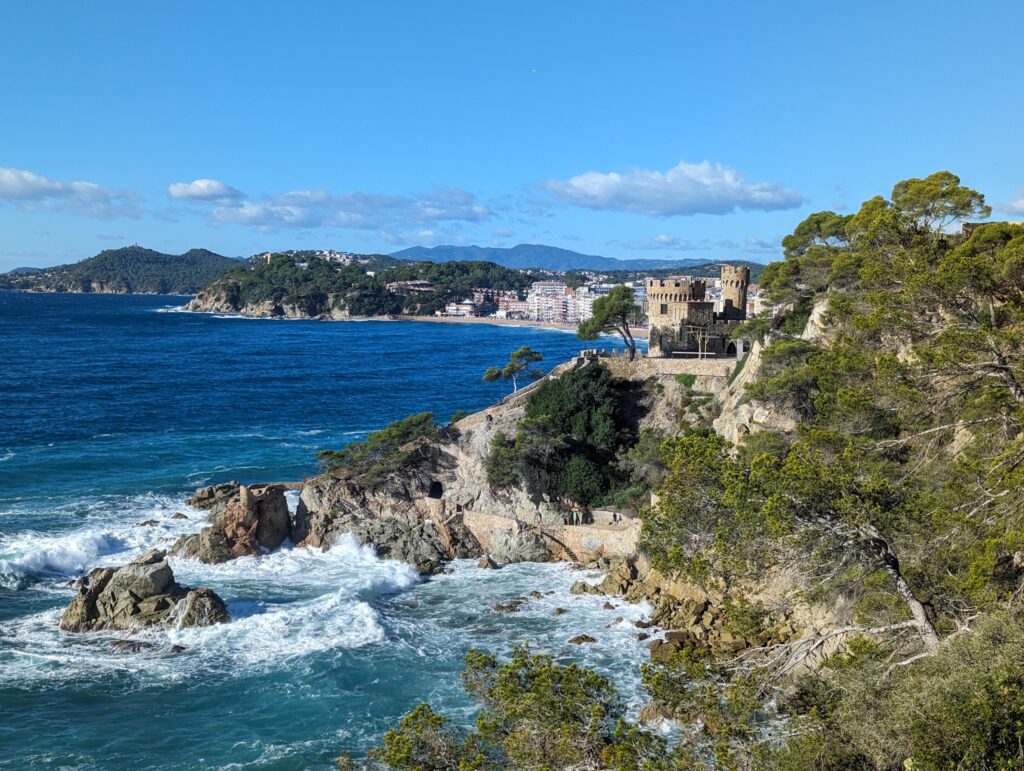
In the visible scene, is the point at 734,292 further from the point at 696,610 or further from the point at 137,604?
the point at 137,604

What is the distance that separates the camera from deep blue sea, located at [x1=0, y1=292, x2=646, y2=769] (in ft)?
63.9

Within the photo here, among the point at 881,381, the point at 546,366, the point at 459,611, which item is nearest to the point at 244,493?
the point at 459,611

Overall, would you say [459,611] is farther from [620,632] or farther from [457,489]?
[457,489]

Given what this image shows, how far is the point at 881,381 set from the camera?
1486cm

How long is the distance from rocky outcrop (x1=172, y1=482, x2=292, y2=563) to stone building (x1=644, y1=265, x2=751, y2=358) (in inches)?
864

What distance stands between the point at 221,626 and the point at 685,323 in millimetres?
30458

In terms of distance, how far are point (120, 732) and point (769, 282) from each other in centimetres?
3230

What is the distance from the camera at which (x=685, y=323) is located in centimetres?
4656

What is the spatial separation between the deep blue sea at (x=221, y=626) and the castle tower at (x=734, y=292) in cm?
2128

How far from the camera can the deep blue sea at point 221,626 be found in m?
19.5

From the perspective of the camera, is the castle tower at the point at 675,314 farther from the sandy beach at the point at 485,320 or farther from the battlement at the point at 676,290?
the sandy beach at the point at 485,320

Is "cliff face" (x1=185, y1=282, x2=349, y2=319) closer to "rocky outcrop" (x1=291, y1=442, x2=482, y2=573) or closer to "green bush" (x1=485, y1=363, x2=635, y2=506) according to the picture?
"green bush" (x1=485, y1=363, x2=635, y2=506)

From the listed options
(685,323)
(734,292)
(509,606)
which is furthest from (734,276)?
(509,606)

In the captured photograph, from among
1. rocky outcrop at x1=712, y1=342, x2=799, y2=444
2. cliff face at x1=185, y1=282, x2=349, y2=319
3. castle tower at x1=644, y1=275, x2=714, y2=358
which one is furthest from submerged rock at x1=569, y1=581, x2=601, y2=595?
cliff face at x1=185, y1=282, x2=349, y2=319
